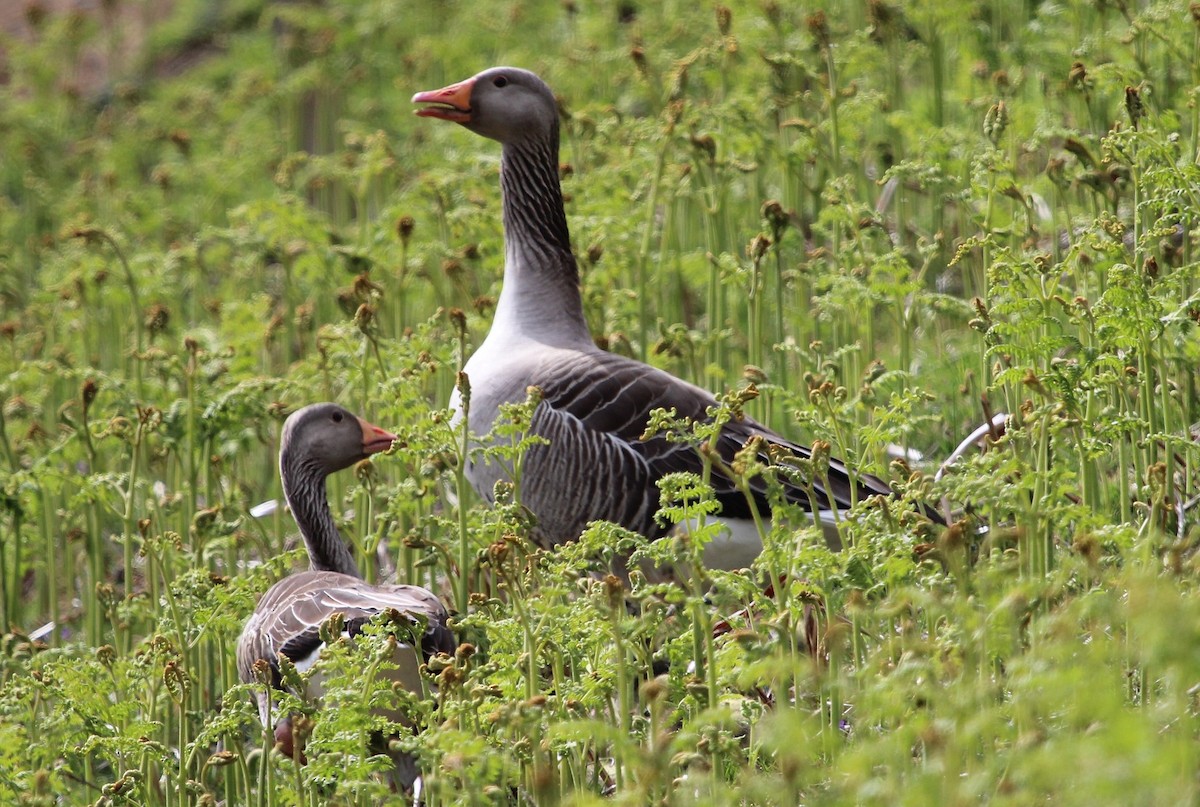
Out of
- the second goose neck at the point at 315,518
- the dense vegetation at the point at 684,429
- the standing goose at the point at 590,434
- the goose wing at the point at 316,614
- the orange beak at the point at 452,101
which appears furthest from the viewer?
the orange beak at the point at 452,101

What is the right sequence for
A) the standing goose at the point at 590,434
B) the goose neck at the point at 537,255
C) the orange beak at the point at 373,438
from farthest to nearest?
1. the goose neck at the point at 537,255
2. the orange beak at the point at 373,438
3. the standing goose at the point at 590,434

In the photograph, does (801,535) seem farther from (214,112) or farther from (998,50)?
(214,112)

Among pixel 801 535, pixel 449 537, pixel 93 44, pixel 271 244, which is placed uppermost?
pixel 93 44

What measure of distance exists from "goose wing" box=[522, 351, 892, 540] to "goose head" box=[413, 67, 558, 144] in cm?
146

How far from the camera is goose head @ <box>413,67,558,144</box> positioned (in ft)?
23.8

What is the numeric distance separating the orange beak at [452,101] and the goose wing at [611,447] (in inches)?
59.0

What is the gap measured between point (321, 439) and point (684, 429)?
252 cm

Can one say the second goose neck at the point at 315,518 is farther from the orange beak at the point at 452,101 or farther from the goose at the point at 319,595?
the orange beak at the point at 452,101

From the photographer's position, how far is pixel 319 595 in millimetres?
5430

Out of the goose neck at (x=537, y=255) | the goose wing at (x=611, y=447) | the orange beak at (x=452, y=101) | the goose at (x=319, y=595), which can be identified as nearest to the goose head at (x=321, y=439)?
the goose at (x=319, y=595)

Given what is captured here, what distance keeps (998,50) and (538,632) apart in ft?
21.0

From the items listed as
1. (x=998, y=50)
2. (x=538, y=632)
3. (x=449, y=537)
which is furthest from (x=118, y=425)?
(x=998, y=50)

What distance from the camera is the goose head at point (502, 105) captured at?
23.8 feet

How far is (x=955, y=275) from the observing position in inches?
360
